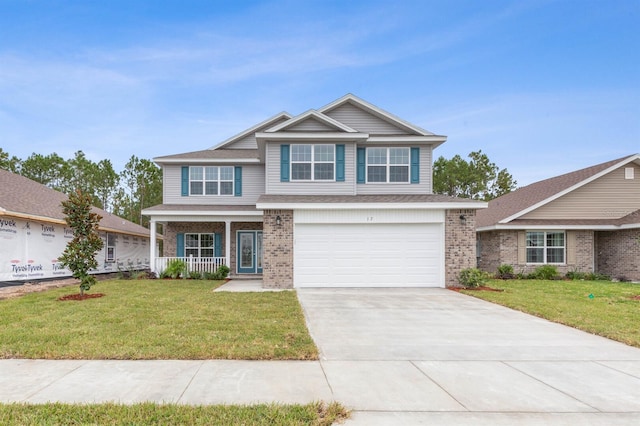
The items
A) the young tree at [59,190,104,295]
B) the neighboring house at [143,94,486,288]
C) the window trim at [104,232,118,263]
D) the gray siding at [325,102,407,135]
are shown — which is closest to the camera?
the young tree at [59,190,104,295]

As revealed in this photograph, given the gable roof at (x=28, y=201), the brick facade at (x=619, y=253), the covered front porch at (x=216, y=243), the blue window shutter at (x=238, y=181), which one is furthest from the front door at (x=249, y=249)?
the brick facade at (x=619, y=253)

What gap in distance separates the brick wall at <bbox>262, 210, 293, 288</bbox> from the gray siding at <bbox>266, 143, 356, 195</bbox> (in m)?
1.73

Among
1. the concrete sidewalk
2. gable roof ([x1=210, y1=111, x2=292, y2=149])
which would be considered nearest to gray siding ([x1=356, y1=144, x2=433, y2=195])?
gable roof ([x1=210, y1=111, x2=292, y2=149])

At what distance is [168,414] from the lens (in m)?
3.52

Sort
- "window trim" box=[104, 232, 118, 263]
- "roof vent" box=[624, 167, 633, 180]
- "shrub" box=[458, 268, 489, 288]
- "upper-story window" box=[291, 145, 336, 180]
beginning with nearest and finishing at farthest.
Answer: "shrub" box=[458, 268, 489, 288] < "upper-story window" box=[291, 145, 336, 180] < "roof vent" box=[624, 167, 633, 180] < "window trim" box=[104, 232, 118, 263]

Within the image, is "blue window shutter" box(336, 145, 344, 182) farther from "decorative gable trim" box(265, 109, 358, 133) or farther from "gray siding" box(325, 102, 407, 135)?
"gray siding" box(325, 102, 407, 135)

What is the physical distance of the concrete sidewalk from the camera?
3801 millimetres

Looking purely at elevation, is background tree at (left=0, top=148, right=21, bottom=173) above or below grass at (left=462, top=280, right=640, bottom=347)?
above

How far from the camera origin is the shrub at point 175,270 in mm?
16062

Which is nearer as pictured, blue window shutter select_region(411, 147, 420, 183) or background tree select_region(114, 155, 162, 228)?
blue window shutter select_region(411, 147, 420, 183)

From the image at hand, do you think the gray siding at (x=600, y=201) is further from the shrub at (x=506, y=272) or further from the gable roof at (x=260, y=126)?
the gable roof at (x=260, y=126)

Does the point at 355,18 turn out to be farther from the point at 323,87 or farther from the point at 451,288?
the point at 451,288

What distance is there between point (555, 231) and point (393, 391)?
1718 cm

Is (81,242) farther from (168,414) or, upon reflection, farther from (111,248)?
(111,248)
